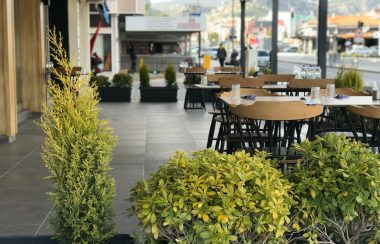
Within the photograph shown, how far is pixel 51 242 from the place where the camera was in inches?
158

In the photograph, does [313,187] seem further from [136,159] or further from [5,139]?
[5,139]

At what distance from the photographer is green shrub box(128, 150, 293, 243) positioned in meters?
2.87

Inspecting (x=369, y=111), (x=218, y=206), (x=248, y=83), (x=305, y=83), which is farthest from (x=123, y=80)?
(x=218, y=206)

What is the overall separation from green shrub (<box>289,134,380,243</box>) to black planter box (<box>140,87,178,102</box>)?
484 inches

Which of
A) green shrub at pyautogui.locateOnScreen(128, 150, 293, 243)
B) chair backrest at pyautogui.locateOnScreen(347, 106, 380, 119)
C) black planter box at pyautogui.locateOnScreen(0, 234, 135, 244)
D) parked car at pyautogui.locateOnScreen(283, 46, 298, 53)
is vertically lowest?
black planter box at pyautogui.locateOnScreen(0, 234, 135, 244)

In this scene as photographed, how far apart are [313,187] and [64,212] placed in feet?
4.45

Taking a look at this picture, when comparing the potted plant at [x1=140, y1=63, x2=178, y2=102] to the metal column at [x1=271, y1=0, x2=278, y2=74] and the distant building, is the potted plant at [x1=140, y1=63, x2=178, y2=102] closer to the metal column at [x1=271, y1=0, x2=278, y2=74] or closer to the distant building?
the metal column at [x1=271, y1=0, x2=278, y2=74]

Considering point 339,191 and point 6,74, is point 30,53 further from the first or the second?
point 339,191

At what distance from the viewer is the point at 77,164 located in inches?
131

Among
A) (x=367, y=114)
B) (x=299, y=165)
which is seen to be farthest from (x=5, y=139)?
(x=299, y=165)

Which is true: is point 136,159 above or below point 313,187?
below

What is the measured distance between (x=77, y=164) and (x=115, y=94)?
1216cm

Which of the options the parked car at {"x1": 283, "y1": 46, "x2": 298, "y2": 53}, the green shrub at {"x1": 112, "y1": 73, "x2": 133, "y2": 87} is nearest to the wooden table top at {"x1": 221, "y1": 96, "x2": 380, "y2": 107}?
the green shrub at {"x1": 112, "y1": 73, "x2": 133, "y2": 87}

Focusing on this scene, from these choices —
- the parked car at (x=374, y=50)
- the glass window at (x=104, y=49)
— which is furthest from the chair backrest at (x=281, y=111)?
the glass window at (x=104, y=49)
